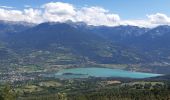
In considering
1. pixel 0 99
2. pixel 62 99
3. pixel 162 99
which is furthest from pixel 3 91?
pixel 162 99

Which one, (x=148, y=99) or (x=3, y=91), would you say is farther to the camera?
(x=148, y=99)

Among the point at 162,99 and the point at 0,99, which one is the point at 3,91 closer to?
the point at 0,99

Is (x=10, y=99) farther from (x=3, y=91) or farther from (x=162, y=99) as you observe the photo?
(x=162, y=99)

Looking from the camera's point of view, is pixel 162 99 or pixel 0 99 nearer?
pixel 0 99

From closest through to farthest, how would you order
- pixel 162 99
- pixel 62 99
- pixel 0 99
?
pixel 0 99
pixel 62 99
pixel 162 99

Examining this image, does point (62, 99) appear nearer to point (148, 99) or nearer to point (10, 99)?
point (10, 99)

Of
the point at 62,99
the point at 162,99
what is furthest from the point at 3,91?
the point at 162,99

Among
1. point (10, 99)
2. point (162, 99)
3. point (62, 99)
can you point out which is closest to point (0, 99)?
point (10, 99)

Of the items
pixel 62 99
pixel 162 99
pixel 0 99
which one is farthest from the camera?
pixel 162 99
